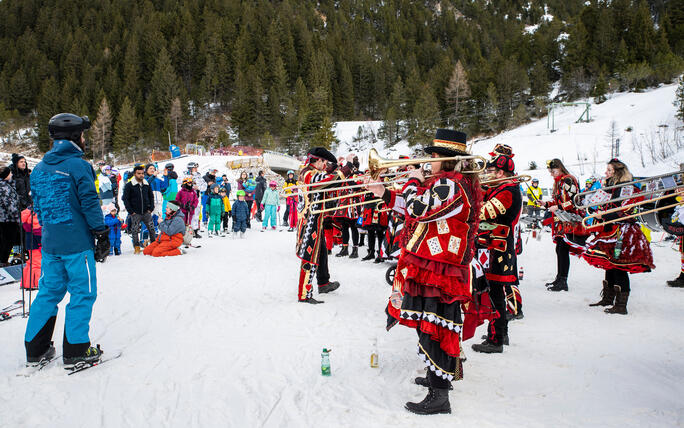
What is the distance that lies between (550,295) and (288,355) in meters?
4.50

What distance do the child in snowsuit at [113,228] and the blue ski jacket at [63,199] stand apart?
5739 mm

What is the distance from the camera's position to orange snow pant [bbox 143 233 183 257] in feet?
30.3

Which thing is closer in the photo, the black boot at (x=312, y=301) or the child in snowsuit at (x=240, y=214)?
the black boot at (x=312, y=301)

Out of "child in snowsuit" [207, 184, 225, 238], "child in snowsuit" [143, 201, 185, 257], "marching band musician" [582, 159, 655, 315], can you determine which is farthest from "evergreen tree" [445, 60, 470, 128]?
"marching band musician" [582, 159, 655, 315]

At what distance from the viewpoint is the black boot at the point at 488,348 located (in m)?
4.10

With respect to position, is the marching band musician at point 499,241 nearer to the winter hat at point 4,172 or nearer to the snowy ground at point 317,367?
the snowy ground at point 317,367

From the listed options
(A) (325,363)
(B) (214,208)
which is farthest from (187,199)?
(A) (325,363)

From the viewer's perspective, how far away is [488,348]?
4.11 m

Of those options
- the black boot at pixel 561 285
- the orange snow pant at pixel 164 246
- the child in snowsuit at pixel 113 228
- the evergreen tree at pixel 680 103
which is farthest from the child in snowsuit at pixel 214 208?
the evergreen tree at pixel 680 103

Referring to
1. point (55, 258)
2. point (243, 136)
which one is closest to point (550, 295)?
point (55, 258)

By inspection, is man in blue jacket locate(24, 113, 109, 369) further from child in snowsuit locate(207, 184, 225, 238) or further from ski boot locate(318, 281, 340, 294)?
child in snowsuit locate(207, 184, 225, 238)

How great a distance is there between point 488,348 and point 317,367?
5.57ft

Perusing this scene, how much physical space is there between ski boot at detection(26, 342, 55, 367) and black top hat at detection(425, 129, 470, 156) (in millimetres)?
3684

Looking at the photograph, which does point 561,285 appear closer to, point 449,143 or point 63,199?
point 449,143
